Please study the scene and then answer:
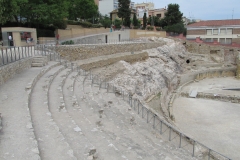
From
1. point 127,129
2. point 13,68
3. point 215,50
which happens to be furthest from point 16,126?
point 215,50

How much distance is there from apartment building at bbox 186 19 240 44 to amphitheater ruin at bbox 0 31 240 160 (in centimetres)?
1871

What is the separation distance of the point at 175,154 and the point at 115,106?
4600 millimetres

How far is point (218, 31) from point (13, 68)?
44559 millimetres

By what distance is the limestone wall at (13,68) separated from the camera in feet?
38.5

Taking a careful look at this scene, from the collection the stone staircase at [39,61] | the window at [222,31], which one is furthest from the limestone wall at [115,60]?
the window at [222,31]

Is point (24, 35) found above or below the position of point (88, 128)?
above

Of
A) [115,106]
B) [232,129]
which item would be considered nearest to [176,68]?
[232,129]

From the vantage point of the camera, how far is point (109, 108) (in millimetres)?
11758

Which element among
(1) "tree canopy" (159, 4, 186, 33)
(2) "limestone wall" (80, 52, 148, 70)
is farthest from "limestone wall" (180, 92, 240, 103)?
(1) "tree canopy" (159, 4, 186, 33)

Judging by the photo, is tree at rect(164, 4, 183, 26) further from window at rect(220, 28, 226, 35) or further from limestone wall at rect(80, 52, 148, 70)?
limestone wall at rect(80, 52, 148, 70)

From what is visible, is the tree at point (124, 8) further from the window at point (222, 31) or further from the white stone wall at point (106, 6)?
the white stone wall at point (106, 6)

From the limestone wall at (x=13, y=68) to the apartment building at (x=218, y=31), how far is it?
41081 millimetres

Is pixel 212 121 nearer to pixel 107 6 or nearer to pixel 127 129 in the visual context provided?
pixel 127 129

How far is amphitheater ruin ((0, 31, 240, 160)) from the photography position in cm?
699
